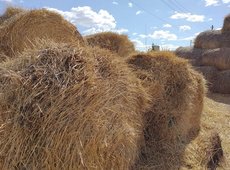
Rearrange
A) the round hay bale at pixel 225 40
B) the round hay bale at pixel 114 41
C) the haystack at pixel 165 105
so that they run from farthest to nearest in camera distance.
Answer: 1. the round hay bale at pixel 225 40
2. the round hay bale at pixel 114 41
3. the haystack at pixel 165 105

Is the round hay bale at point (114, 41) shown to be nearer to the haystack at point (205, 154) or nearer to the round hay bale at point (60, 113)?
the haystack at point (205, 154)

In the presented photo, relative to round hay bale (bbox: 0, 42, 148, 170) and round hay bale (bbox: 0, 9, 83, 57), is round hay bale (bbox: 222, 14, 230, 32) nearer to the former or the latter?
round hay bale (bbox: 0, 9, 83, 57)

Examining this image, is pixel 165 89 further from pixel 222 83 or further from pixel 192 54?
pixel 192 54

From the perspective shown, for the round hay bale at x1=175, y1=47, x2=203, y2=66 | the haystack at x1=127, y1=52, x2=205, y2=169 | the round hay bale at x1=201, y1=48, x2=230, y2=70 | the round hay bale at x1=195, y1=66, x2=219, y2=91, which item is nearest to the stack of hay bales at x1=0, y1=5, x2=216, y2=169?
the haystack at x1=127, y1=52, x2=205, y2=169

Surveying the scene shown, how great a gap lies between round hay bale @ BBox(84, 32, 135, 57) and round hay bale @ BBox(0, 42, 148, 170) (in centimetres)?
471

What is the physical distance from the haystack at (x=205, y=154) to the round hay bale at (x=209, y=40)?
932cm

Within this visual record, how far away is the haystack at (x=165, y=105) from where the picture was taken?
18.7ft

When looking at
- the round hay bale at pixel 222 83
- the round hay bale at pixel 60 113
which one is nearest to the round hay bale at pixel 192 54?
the round hay bale at pixel 222 83

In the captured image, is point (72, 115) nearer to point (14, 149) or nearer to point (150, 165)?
point (14, 149)

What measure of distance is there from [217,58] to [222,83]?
35.5 inches

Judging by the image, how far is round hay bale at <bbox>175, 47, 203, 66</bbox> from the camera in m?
15.5

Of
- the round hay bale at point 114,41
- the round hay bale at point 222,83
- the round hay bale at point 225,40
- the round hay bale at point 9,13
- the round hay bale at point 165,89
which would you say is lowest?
the round hay bale at point 222,83

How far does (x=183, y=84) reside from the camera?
637 cm

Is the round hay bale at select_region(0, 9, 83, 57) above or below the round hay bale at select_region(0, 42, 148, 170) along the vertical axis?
above
